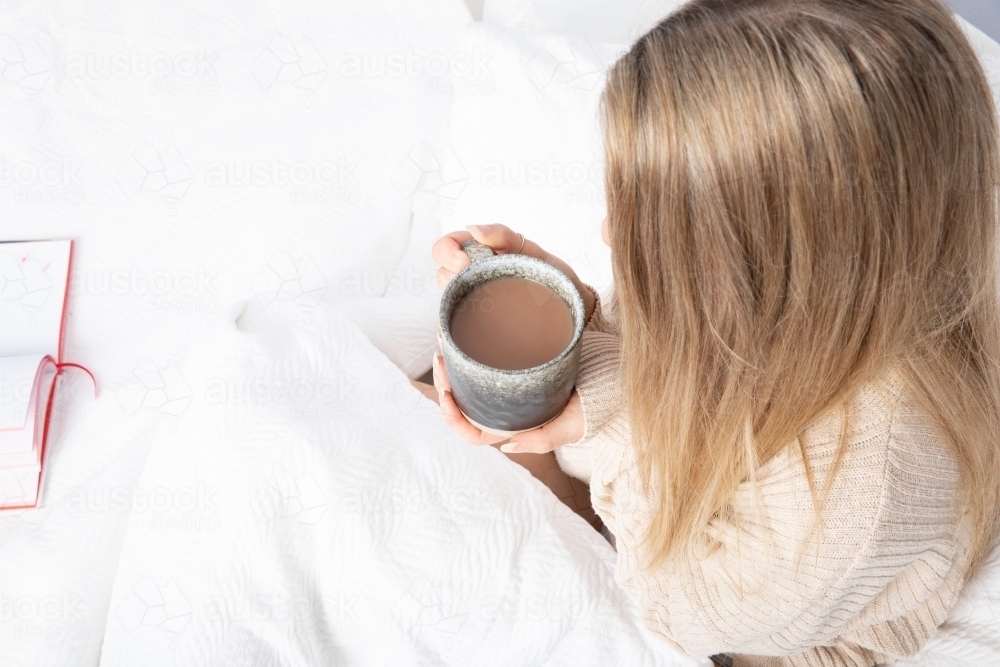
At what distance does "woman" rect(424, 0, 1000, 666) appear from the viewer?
0.50 meters

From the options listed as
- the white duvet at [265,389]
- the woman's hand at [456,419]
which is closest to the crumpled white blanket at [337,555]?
the white duvet at [265,389]

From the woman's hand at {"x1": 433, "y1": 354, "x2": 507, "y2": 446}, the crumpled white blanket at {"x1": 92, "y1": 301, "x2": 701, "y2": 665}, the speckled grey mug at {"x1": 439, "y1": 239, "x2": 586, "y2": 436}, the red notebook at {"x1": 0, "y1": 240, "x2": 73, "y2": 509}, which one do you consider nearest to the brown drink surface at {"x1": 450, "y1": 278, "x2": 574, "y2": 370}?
the speckled grey mug at {"x1": 439, "y1": 239, "x2": 586, "y2": 436}

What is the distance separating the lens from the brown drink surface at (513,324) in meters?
0.61

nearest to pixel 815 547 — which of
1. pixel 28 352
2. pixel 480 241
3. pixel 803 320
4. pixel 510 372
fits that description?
pixel 803 320

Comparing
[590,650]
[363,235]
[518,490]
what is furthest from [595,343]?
[363,235]

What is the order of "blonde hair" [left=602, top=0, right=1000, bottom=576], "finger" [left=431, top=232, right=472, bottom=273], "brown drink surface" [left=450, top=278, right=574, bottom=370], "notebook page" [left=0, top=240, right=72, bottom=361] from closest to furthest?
1. "blonde hair" [left=602, top=0, right=1000, bottom=576]
2. "brown drink surface" [left=450, top=278, right=574, bottom=370]
3. "finger" [left=431, top=232, right=472, bottom=273]
4. "notebook page" [left=0, top=240, right=72, bottom=361]

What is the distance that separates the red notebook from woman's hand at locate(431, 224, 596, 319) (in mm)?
557

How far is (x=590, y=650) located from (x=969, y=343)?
509 millimetres

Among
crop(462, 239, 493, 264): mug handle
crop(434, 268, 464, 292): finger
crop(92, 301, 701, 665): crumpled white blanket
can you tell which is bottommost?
crop(92, 301, 701, 665): crumpled white blanket

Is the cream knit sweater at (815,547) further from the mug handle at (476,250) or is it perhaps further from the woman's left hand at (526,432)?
the mug handle at (476,250)

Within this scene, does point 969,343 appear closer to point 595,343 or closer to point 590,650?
point 595,343

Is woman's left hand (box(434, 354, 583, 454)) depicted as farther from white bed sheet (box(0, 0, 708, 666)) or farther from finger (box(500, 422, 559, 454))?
white bed sheet (box(0, 0, 708, 666))

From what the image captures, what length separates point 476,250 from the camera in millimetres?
669

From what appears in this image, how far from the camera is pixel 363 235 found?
3.67 ft
